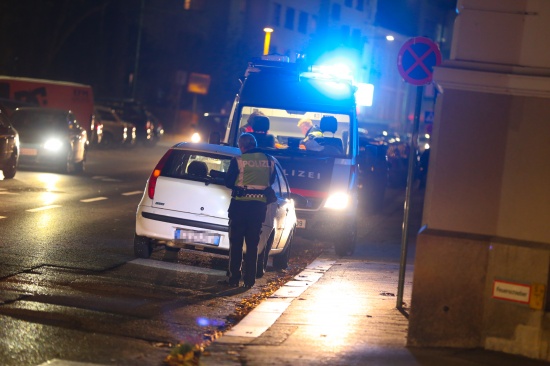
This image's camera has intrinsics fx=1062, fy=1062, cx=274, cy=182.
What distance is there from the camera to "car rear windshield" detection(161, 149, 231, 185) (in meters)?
12.6

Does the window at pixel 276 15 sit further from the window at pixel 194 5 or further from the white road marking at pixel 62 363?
the white road marking at pixel 62 363

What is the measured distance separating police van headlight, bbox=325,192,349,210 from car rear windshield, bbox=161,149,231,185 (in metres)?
2.79

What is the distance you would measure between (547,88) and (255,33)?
60.8 m

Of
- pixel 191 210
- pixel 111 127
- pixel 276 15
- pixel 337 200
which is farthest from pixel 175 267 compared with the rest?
pixel 276 15

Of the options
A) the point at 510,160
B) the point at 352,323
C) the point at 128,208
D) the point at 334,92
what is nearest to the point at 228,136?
the point at 334,92

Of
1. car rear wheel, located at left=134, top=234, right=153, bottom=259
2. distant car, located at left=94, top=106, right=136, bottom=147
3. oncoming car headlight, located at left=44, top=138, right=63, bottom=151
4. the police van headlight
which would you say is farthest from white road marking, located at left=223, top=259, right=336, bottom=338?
distant car, located at left=94, top=106, right=136, bottom=147

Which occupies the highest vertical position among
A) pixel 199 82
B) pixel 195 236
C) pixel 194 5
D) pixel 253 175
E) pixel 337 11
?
pixel 337 11

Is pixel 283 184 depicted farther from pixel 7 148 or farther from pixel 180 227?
pixel 7 148

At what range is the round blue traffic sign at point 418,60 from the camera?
11.6 m

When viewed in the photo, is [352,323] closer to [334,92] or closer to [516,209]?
[516,209]

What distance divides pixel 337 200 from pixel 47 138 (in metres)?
12.4

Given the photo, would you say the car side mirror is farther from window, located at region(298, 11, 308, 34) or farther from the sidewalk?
window, located at region(298, 11, 308, 34)

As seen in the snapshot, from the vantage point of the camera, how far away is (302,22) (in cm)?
7706

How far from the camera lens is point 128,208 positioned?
63.5 feet
